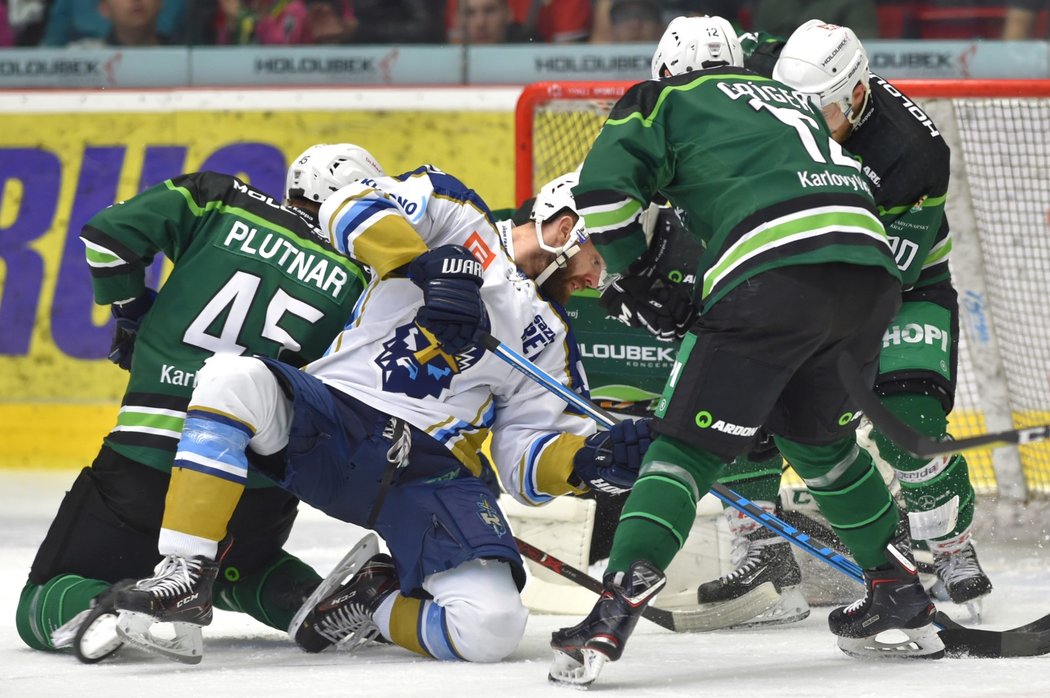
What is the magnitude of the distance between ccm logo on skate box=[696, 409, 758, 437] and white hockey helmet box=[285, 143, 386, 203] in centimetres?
109

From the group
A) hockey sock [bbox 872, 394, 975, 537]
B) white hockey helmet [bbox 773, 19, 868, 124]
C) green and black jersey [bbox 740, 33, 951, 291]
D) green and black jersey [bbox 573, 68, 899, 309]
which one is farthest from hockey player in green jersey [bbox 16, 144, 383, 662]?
hockey sock [bbox 872, 394, 975, 537]

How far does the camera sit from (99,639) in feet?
8.14

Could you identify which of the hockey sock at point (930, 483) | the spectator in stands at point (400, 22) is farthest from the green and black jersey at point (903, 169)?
the spectator in stands at point (400, 22)

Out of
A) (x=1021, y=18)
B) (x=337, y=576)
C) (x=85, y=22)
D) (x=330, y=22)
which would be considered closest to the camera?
(x=337, y=576)

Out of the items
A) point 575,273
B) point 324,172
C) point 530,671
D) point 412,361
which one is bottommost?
point 530,671

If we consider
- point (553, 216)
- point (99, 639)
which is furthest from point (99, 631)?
point (553, 216)

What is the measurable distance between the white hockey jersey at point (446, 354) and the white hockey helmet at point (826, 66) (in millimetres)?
710

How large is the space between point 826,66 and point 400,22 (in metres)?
2.74

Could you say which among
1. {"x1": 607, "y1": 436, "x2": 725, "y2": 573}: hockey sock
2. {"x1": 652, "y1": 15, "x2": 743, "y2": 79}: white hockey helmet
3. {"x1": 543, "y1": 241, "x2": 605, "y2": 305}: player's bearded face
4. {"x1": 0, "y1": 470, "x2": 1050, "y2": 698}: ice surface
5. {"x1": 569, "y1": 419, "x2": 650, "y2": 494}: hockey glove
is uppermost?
{"x1": 652, "y1": 15, "x2": 743, "y2": 79}: white hockey helmet

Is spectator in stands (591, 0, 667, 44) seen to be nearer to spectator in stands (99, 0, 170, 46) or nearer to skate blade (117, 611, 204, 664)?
spectator in stands (99, 0, 170, 46)

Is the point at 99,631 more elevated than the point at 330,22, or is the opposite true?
the point at 330,22

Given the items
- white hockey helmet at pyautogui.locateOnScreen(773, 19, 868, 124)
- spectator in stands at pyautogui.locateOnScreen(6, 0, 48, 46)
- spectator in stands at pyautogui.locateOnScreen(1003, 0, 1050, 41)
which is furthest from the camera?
spectator in stands at pyautogui.locateOnScreen(6, 0, 48, 46)

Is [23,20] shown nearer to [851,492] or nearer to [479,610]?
[479,610]

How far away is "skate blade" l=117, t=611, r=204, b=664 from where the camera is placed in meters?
2.38
